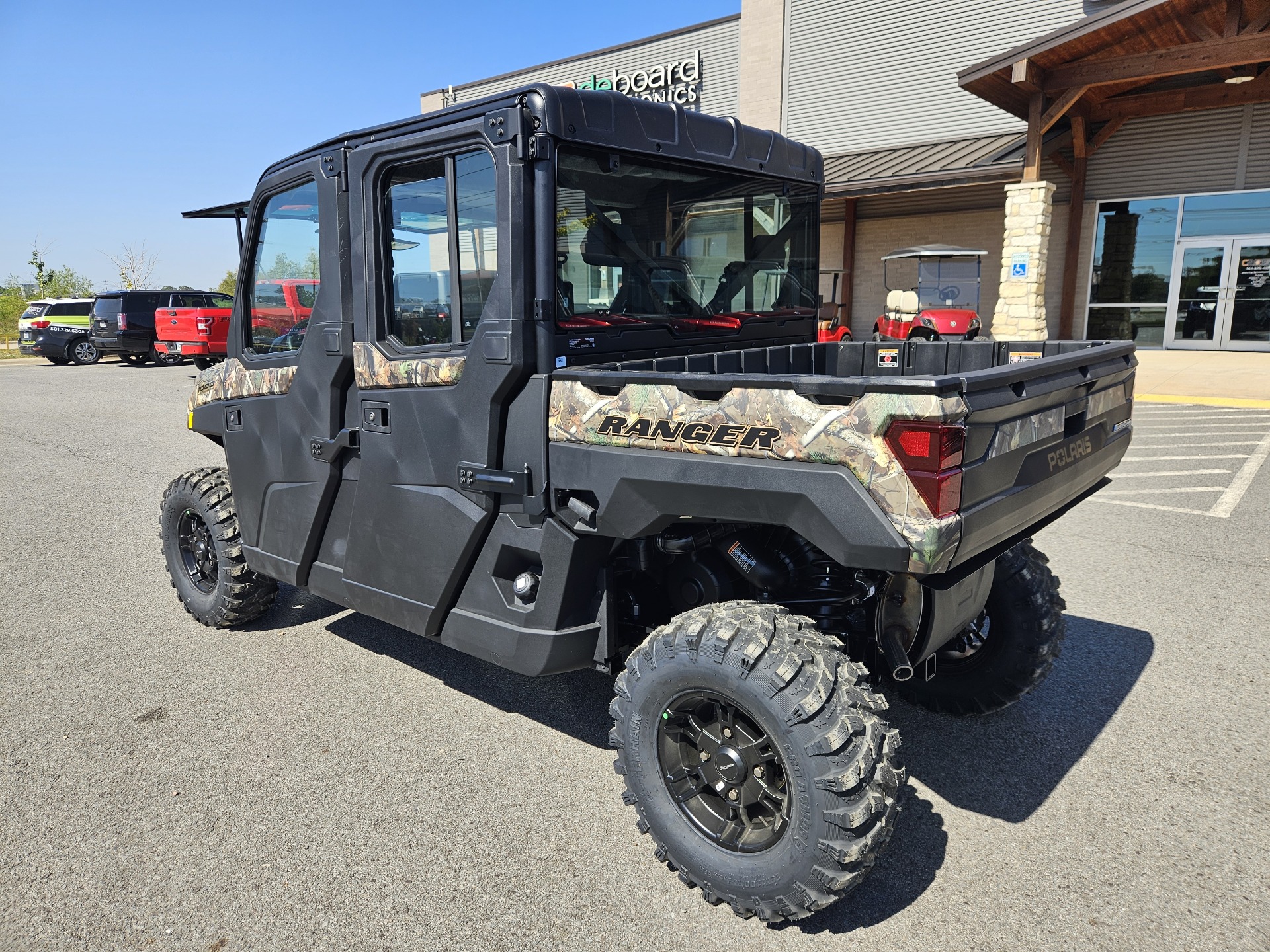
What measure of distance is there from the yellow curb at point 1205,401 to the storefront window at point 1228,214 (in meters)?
5.34

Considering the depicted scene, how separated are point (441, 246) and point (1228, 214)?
1799cm

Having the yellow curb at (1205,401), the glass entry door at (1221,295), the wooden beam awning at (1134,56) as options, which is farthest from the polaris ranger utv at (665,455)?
the glass entry door at (1221,295)

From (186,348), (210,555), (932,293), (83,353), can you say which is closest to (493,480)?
(210,555)

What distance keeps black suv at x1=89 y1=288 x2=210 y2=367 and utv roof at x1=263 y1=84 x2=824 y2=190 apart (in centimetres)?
2157

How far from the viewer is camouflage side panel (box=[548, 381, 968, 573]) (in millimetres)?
2189

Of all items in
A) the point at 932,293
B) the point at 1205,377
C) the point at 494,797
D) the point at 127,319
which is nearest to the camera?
the point at 494,797

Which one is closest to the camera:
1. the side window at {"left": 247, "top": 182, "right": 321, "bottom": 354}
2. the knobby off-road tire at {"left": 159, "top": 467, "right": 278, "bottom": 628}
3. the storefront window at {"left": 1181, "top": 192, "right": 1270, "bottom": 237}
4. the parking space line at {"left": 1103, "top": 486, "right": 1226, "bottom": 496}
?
the side window at {"left": 247, "top": 182, "right": 321, "bottom": 354}

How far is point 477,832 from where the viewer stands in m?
2.97

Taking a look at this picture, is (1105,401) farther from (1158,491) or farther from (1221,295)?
(1221,295)

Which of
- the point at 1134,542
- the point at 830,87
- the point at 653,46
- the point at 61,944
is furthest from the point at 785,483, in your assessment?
the point at 653,46

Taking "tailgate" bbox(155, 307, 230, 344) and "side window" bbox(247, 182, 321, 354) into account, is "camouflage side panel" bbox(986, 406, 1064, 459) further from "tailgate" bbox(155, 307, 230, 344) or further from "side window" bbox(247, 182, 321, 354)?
"tailgate" bbox(155, 307, 230, 344)

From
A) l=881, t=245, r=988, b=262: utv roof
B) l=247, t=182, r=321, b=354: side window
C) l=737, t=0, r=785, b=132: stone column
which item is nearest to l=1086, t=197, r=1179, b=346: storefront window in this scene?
l=881, t=245, r=988, b=262: utv roof

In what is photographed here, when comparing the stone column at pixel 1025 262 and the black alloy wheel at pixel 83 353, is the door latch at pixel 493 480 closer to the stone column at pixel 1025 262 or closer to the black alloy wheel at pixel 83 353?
the stone column at pixel 1025 262

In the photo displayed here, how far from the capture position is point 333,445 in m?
3.71
